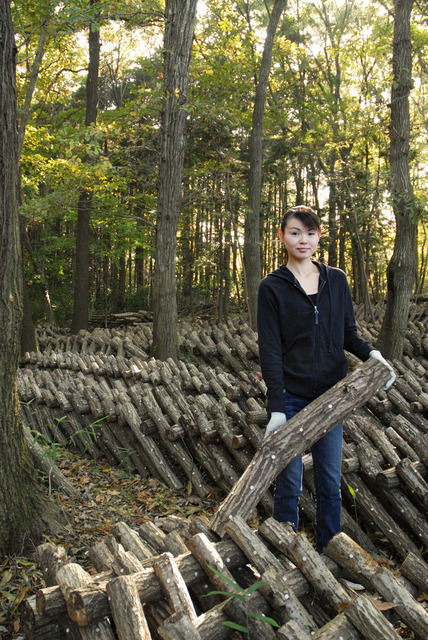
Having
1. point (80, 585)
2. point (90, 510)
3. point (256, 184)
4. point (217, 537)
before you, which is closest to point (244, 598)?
point (217, 537)

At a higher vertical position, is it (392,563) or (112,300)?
(112,300)

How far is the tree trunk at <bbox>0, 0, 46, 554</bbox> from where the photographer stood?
2.68 meters

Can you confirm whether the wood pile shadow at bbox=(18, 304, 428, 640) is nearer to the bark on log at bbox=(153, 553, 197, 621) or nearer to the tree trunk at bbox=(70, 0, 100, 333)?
the bark on log at bbox=(153, 553, 197, 621)

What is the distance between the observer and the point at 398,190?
668 cm

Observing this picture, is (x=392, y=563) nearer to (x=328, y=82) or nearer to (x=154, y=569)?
(x=154, y=569)

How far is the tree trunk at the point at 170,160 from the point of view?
716 centimetres

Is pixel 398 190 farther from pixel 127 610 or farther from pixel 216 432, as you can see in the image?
pixel 127 610

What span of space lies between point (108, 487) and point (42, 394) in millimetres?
1809

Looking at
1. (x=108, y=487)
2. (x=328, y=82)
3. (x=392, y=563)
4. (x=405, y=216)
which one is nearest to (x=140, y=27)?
(x=405, y=216)

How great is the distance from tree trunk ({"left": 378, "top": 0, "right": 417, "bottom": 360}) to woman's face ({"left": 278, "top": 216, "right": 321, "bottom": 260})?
4.74 metres

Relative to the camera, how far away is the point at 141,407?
173 inches

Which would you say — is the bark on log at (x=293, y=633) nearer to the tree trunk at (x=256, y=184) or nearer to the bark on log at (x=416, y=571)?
the bark on log at (x=416, y=571)

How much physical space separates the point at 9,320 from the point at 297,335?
5.10 ft

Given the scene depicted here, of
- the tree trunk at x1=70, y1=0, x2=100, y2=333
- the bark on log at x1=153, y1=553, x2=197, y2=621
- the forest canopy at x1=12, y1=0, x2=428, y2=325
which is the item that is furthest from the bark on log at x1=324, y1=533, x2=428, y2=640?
the tree trunk at x1=70, y1=0, x2=100, y2=333
